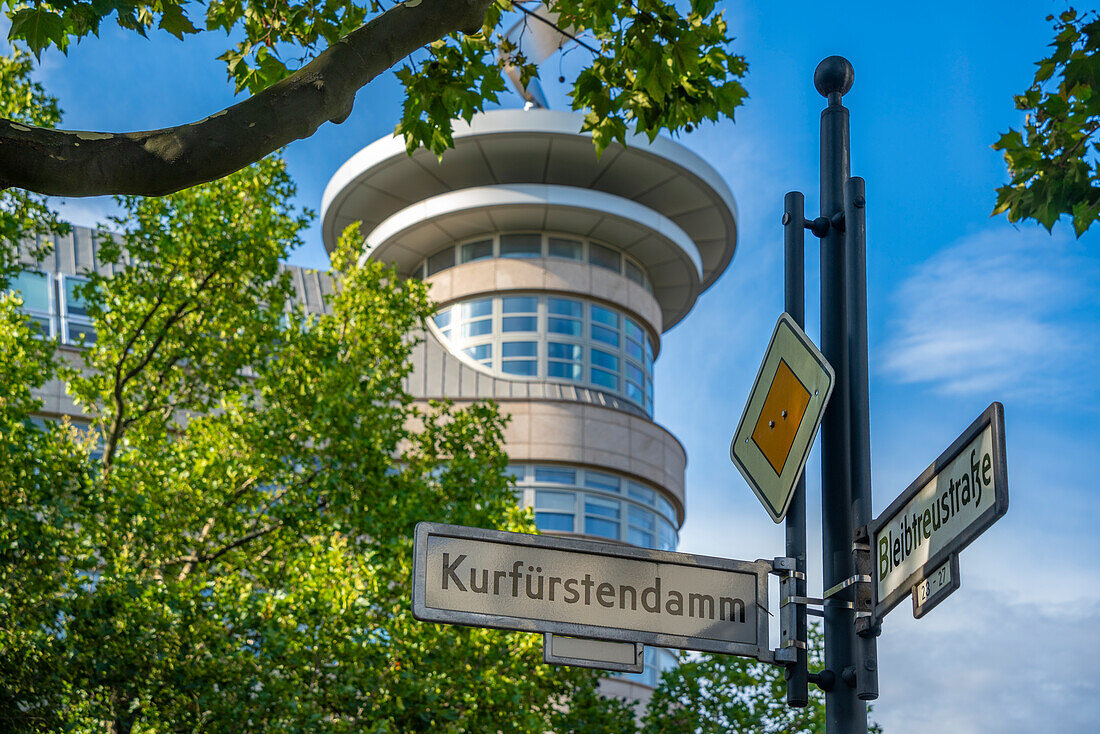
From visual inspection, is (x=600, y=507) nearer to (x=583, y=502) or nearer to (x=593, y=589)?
(x=583, y=502)

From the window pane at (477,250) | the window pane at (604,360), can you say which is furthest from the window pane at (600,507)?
the window pane at (477,250)

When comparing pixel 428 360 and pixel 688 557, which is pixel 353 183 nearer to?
pixel 428 360

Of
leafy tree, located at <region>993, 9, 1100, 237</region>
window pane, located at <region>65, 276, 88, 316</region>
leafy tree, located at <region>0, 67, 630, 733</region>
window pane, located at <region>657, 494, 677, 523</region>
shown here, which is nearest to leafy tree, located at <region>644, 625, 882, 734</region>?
leafy tree, located at <region>0, 67, 630, 733</region>

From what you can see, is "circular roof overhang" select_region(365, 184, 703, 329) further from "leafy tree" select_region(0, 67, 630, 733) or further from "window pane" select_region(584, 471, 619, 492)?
"leafy tree" select_region(0, 67, 630, 733)

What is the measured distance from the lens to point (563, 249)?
34.5 m

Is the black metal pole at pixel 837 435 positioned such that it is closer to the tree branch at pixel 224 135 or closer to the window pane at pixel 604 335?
the tree branch at pixel 224 135

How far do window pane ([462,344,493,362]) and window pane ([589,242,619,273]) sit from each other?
3.86 meters

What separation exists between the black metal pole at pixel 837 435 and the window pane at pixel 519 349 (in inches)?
1154

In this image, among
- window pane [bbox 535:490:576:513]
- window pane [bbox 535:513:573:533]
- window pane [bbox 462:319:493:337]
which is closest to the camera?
window pane [bbox 535:513:573:533]

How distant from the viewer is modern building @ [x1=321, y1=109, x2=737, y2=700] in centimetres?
3158

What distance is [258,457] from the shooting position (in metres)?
15.8

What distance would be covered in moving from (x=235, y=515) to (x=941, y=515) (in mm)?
14011

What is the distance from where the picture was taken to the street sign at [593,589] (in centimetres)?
340

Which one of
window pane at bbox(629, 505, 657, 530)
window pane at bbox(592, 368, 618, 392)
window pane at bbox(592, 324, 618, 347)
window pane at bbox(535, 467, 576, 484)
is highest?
window pane at bbox(592, 324, 618, 347)
